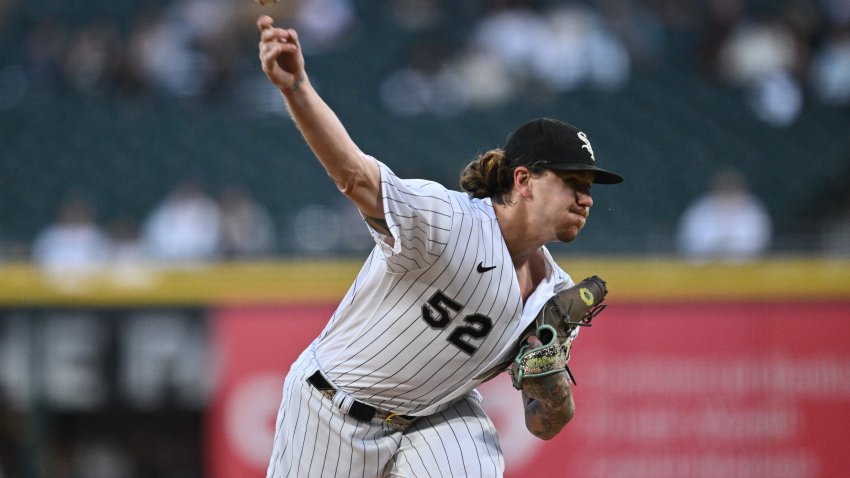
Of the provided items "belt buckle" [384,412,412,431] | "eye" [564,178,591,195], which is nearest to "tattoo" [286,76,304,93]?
"eye" [564,178,591,195]

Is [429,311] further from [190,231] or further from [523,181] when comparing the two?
[190,231]

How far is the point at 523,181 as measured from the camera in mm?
3750

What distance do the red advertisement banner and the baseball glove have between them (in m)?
3.98

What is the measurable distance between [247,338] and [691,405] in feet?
9.98

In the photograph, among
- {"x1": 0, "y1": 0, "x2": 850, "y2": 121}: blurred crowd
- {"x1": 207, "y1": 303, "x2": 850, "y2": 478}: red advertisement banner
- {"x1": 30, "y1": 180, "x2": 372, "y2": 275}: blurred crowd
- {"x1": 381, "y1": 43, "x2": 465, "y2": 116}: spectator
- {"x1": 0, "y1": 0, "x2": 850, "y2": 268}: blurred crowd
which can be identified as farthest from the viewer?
{"x1": 381, "y1": 43, "x2": 465, "y2": 116}: spectator

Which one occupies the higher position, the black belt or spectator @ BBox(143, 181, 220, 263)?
spectator @ BBox(143, 181, 220, 263)

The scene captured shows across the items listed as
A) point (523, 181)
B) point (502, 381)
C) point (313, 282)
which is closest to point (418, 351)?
point (523, 181)

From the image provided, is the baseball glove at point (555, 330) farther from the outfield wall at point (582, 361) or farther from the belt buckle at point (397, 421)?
the outfield wall at point (582, 361)

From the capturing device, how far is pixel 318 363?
394 cm

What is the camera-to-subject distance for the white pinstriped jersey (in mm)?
3539

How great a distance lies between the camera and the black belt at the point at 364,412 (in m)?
3.86

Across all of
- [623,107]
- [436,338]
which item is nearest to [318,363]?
[436,338]

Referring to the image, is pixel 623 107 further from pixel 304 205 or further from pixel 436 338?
pixel 436 338

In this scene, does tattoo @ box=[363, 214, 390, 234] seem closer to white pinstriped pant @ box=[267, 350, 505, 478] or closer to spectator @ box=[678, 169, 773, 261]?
white pinstriped pant @ box=[267, 350, 505, 478]
